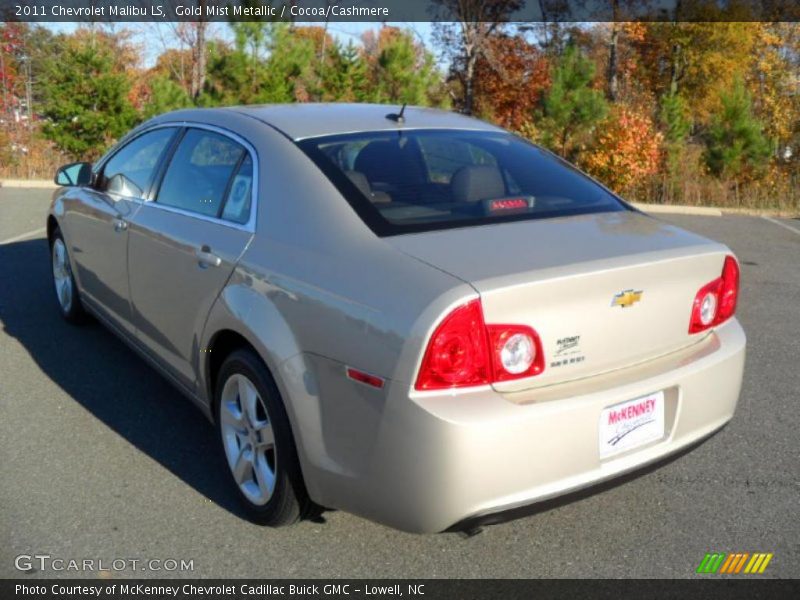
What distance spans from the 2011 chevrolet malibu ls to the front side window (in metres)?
0.40

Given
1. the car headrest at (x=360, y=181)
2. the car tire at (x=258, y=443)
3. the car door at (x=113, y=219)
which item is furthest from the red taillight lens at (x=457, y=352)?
the car door at (x=113, y=219)

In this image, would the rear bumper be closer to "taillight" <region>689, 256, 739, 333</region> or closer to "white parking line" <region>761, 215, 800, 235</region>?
"taillight" <region>689, 256, 739, 333</region>

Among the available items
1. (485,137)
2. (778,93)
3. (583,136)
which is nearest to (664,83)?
(778,93)

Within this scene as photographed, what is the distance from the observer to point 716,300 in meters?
3.06

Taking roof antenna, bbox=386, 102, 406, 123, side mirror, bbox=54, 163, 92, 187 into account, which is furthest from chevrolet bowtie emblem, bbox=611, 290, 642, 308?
side mirror, bbox=54, 163, 92, 187

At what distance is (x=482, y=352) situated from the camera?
7.95 ft

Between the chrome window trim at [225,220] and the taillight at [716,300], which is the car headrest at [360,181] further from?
the taillight at [716,300]

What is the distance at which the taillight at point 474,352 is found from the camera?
2.37 metres

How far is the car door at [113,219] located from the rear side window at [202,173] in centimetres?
25

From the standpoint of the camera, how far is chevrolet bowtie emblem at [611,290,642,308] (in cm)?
266

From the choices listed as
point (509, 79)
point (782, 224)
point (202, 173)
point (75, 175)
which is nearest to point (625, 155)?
point (782, 224)

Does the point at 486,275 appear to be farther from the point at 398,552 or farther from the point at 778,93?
the point at 778,93

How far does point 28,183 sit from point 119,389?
13035 mm

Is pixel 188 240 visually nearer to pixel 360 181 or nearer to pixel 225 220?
pixel 225 220
